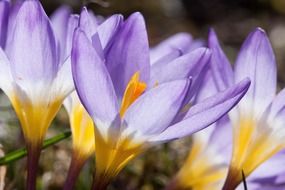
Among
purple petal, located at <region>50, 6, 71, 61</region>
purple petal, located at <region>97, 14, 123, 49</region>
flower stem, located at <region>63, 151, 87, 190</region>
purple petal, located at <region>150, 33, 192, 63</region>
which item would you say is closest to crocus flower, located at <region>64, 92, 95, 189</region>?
flower stem, located at <region>63, 151, 87, 190</region>

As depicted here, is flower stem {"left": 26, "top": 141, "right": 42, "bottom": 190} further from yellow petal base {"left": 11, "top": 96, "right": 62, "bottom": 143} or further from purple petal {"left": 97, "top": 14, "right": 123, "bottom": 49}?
purple petal {"left": 97, "top": 14, "right": 123, "bottom": 49}

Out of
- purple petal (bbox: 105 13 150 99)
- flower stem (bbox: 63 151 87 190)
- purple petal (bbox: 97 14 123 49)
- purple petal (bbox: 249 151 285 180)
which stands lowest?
purple petal (bbox: 249 151 285 180)

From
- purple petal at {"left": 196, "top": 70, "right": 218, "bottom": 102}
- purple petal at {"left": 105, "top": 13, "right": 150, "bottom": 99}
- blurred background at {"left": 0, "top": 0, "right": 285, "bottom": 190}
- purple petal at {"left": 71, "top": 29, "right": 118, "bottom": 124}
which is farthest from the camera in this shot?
blurred background at {"left": 0, "top": 0, "right": 285, "bottom": 190}

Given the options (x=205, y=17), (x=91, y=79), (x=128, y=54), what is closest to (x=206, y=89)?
(x=128, y=54)

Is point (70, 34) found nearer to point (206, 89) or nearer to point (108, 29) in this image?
point (108, 29)

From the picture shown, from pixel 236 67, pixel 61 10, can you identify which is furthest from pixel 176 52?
pixel 61 10

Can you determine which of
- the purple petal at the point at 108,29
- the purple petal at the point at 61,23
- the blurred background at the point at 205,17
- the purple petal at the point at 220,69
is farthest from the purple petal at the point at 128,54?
the blurred background at the point at 205,17
